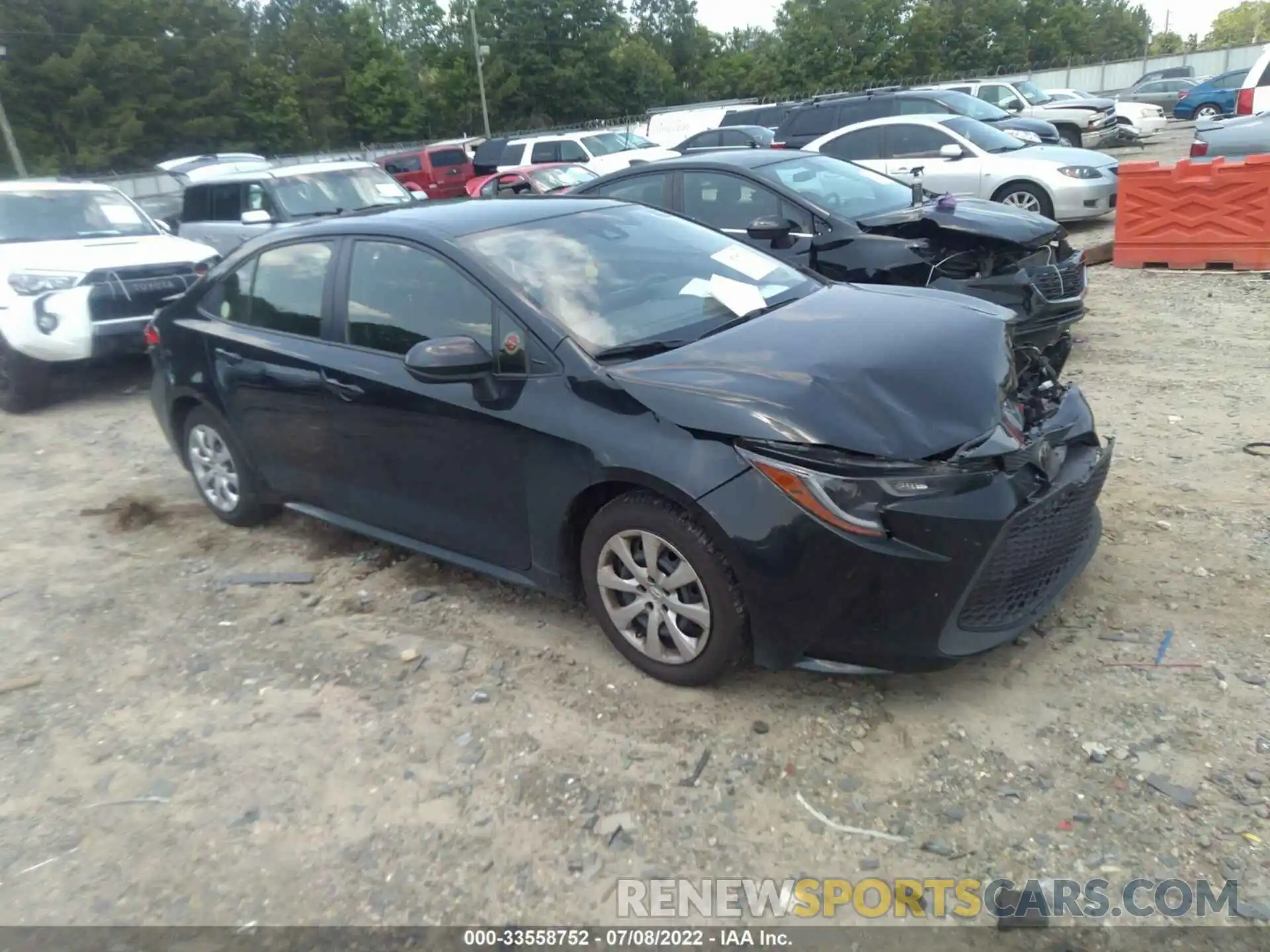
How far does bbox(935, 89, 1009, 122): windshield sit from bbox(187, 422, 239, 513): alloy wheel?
37.8 feet

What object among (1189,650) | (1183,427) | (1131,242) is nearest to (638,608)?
(1189,650)

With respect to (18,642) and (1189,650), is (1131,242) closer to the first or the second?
(1189,650)

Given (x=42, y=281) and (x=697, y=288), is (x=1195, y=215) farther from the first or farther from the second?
(x=42, y=281)

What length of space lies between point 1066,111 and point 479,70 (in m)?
33.5

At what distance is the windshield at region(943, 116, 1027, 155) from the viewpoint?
12570mm

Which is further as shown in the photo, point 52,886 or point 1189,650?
point 1189,650

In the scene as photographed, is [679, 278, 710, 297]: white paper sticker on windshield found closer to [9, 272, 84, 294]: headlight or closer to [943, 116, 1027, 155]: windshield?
[9, 272, 84, 294]: headlight

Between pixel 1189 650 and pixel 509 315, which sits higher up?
pixel 509 315

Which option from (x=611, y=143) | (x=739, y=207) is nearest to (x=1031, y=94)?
(x=611, y=143)

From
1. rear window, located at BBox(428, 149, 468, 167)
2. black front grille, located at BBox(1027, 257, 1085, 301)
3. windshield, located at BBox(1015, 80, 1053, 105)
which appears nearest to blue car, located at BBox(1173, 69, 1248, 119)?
windshield, located at BBox(1015, 80, 1053, 105)

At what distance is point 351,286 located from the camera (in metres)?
4.63

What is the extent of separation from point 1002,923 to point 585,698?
1.65 meters

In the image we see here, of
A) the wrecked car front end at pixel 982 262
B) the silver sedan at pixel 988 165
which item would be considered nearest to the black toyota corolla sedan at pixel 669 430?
the wrecked car front end at pixel 982 262

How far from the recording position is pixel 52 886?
3.12m
